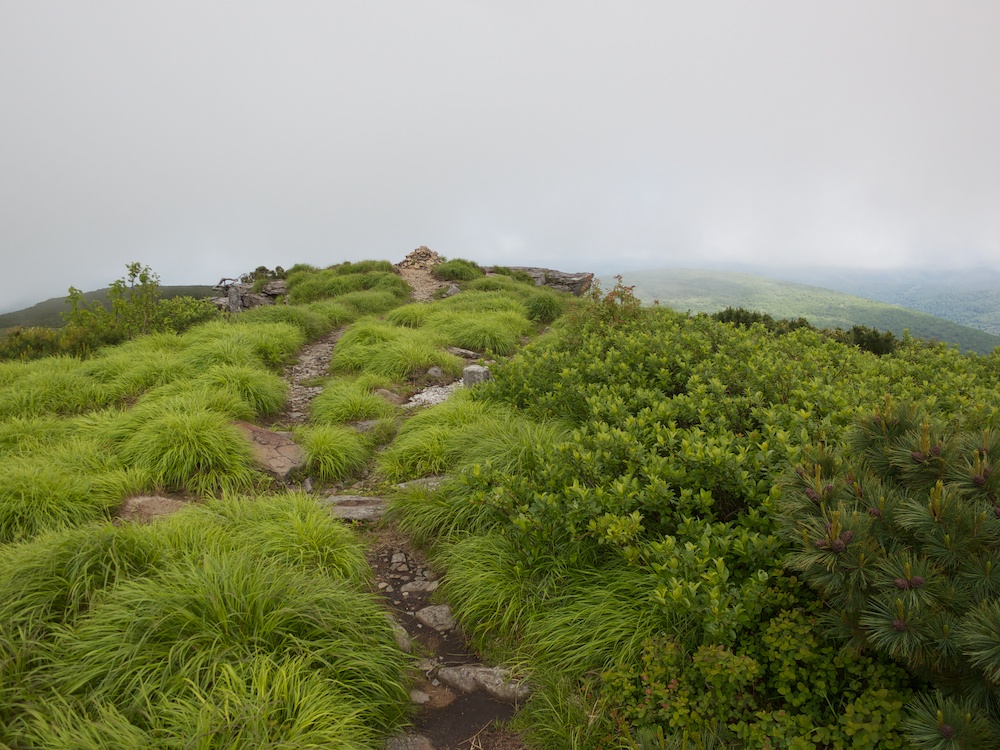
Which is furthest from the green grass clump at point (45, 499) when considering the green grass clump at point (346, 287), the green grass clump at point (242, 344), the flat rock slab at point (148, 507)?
the green grass clump at point (346, 287)

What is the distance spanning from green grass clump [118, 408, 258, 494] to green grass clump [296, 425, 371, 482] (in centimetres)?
67

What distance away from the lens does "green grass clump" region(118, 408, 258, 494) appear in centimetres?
529

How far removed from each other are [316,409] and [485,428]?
319 cm

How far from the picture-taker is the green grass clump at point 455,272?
21812mm

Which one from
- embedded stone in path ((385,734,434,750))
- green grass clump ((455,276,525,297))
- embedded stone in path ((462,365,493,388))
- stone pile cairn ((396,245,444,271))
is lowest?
embedded stone in path ((385,734,434,750))

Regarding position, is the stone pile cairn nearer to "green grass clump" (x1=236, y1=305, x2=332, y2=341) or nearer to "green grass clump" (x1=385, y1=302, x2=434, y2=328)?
"green grass clump" (x1=385, y1=302, x2=434, y2=328)

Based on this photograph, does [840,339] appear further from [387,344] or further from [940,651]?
[940,651]

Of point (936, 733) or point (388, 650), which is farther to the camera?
point (388, 650)

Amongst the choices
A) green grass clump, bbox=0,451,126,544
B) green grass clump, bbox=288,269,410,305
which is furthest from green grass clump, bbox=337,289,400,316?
green grass clump, bbox=0,451,126,544

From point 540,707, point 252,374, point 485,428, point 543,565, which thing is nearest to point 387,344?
point 252,374

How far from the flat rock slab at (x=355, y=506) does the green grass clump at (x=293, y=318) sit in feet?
26.9

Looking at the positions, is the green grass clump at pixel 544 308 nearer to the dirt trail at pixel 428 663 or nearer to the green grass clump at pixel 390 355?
the green grass clump at pixel 390 355

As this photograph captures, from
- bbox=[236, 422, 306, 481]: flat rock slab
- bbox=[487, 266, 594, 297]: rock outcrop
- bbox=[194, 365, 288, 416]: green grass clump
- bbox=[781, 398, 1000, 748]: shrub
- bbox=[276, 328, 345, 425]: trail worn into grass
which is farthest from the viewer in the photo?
bbox=[487, 266, 594, 297]: rock outcrop

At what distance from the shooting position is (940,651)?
2.01 metres
